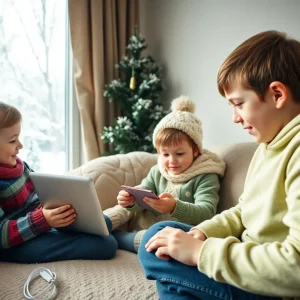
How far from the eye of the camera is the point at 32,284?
1.40m

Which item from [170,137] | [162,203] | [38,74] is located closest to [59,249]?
[162,203]

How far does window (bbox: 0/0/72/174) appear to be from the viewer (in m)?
2.87

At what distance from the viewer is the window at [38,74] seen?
113 inches

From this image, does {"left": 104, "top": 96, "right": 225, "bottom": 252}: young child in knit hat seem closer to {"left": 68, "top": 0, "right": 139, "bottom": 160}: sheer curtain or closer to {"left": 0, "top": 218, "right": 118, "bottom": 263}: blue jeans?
{"left": 0, "top": 218, "right": 118, "bottom": 263}: blue jeans

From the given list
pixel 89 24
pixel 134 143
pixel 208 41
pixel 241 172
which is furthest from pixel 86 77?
pixel 241 172

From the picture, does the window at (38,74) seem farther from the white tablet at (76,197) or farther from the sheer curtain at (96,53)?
the white tablet at (76,197)

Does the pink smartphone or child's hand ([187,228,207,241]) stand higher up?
child's hand ([187,228,207,241])

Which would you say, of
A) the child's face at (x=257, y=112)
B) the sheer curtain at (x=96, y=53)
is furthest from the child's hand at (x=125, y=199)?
the sheer curtain at (x=96, y=53)

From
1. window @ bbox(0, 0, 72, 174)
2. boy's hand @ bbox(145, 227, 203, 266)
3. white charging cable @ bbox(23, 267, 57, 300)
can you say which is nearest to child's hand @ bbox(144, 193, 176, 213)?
white charging cable @ bbox(23, 267, 57, 300)

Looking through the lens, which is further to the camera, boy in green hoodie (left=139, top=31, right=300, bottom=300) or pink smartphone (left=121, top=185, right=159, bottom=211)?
pink smartphone (left=121, top=185, right=159, bottom=211)

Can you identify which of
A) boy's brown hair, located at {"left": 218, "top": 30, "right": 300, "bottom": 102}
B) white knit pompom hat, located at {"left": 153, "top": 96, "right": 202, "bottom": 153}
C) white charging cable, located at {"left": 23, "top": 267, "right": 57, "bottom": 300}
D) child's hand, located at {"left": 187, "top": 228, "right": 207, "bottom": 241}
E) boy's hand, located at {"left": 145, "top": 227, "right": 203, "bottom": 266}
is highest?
boy's brown hair, located at {"left": 218, "top": 30, "right": 300, "bottom": 102}

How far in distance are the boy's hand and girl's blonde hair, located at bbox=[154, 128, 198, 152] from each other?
80 cm

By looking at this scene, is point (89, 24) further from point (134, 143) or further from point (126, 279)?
point (126, 279)

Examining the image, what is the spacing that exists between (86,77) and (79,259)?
153cm
